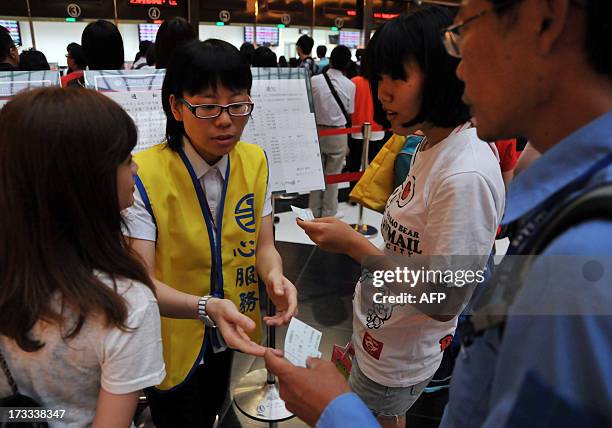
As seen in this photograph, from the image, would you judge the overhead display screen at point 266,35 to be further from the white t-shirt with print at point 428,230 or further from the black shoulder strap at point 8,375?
the black shoulder strap at point 8,375

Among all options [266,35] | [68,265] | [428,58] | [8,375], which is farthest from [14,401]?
[266,35]

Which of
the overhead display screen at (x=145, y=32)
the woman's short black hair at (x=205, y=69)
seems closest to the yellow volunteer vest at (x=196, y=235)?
the woman's short black hair at (x=205, y=69)

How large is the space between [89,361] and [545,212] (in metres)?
0.83

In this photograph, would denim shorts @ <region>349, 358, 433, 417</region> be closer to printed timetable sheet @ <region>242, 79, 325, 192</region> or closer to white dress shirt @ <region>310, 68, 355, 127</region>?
printed timetable sheet @ <region>242, 79, 325, 192</region>

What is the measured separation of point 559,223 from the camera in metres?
0.48

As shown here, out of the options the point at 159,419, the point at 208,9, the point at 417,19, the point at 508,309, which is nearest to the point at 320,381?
the point at 508,309

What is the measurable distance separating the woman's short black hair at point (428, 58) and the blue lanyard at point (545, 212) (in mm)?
694

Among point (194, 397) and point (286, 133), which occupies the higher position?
point (286, 133)

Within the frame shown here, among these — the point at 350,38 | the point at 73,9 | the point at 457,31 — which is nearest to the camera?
the point at 457,31

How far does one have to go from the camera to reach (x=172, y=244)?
1.40 m

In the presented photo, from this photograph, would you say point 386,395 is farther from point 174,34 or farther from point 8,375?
point 174,34

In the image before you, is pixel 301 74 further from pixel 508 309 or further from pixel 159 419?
pixel 508 309

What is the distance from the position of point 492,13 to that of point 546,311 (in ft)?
1.29

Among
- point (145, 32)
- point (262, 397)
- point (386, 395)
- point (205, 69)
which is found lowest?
point (262, 397)
